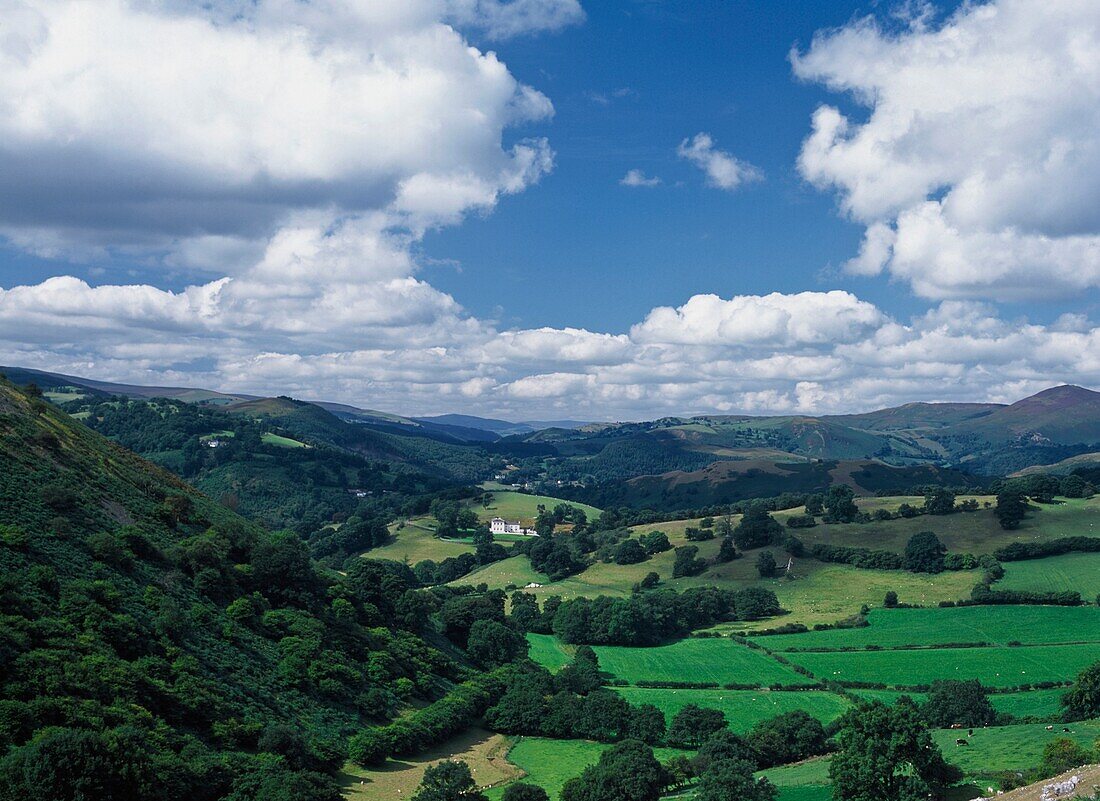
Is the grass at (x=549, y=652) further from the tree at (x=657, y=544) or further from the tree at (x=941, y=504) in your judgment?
the tree at (x=941, y=504)

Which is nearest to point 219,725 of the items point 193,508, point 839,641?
point 193,508

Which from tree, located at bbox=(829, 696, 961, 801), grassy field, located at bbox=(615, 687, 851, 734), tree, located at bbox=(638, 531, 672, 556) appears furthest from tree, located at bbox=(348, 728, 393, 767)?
tree, located at bbox=(638, 531, 672, 556)

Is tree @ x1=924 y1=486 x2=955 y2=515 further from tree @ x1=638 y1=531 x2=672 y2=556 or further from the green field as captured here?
the green field

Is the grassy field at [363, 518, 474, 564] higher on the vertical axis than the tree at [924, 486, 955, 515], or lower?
lower

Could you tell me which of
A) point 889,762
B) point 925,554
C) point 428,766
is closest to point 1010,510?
point 925,554

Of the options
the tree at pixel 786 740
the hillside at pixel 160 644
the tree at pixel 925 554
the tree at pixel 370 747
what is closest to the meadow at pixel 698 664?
the tree at pixel 786 740

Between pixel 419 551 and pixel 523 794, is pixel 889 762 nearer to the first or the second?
pixel 523 794

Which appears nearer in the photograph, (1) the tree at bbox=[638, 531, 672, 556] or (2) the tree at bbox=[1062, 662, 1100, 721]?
(2) the tree at bbox=[1062, 662, 1100, 721]

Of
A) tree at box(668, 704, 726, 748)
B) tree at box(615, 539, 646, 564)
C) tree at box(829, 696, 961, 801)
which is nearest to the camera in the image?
tree at box(829, 696, 961, 801)
